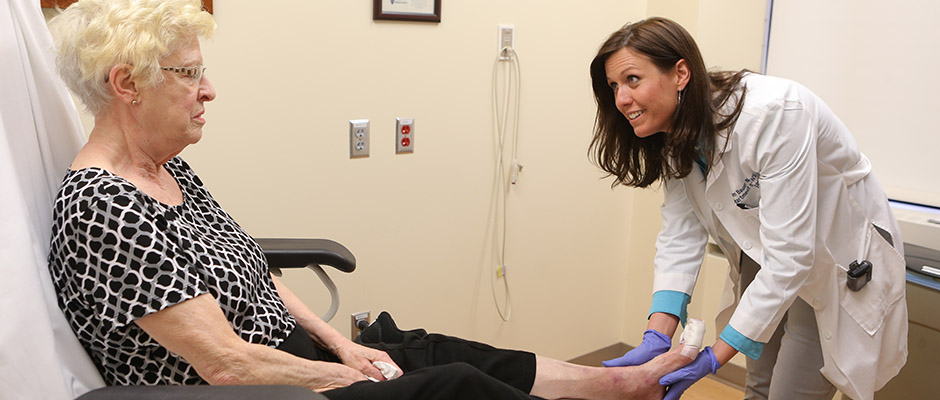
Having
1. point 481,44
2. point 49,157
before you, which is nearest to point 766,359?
point 481,44

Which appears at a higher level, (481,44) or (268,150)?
(481,44)

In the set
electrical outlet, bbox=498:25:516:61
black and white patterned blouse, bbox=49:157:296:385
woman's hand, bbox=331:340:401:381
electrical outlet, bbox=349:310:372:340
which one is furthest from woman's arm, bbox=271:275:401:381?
electrical outlet, bbox=498:25:516:61

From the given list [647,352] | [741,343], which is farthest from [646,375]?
[741,343]

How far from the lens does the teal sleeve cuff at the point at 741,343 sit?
1.64 metres

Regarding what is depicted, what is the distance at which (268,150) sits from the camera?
2.14 m

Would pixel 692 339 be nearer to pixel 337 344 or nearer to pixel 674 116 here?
pixel 674 116

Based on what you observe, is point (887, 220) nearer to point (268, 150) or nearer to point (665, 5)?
point (665, 5)

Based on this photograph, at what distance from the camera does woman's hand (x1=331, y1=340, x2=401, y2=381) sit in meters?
1.58

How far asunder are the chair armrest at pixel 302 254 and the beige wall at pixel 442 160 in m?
0.40

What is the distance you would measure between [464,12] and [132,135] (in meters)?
1.30

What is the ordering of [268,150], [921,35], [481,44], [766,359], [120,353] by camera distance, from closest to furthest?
[120,353], [766,359], [268,150], [921,35], [481,44]

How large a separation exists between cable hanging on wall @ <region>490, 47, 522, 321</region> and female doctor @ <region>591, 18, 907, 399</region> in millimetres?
832

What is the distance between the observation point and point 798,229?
1.58m

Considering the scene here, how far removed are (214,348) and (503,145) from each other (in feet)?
5.06
